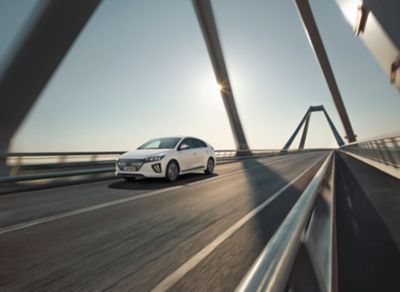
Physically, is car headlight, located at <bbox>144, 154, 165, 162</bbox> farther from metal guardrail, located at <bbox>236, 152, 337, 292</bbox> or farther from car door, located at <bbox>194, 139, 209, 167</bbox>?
metal guardrail, located at <bbox>236, 152, 337, 292</bbox>

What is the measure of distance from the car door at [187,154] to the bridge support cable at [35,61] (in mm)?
7900

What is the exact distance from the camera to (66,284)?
94.7 inches

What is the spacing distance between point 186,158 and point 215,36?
24739mm

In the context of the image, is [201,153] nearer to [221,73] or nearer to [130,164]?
[130,164]

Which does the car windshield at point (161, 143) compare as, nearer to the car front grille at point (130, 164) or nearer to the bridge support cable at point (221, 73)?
the car front grille at point (130, 164)

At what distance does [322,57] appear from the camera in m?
33.9

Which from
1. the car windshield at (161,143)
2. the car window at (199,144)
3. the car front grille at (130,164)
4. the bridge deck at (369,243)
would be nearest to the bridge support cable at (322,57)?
the car window at (199,144)

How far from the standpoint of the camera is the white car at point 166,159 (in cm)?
937

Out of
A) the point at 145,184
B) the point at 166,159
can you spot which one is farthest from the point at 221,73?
the point at 145,184

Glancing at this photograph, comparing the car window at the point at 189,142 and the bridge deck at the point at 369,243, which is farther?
the car window at the point at 189,142

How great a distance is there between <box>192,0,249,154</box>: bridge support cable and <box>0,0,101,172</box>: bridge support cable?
19514mm

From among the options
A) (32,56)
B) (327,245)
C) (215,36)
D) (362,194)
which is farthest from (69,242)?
(215,36)

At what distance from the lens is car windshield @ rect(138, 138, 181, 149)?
35.9 ft

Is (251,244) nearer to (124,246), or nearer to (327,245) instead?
(327,245)
